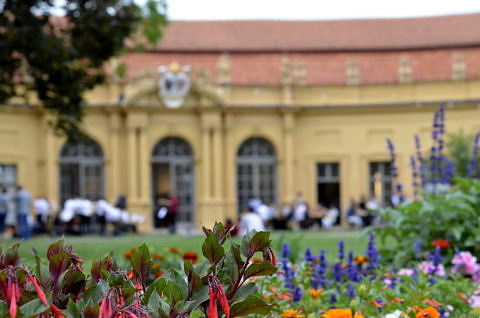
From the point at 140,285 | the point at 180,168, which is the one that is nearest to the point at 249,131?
the point at 180,168

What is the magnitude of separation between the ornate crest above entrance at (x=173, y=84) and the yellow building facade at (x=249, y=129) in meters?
0.16

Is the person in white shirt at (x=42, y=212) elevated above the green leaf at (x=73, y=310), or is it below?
below

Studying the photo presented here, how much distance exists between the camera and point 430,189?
28.2 feet

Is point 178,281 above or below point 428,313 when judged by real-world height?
above

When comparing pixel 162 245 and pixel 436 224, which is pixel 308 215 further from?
pixel 436 224

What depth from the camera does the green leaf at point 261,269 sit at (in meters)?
2.64

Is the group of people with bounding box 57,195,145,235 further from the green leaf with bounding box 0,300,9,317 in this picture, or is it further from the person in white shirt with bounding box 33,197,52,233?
the green leaf with bounding box 0,300,9,317

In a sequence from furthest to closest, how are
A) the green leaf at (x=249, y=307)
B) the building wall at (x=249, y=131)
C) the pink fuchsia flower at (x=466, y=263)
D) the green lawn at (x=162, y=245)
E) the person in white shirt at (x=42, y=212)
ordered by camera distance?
the building wall at (x=249, y=131) < the person in white shirt at (x=42, y=212) < the green lawn at (x=162, y=245) < the pink fuchsia flower at (x=466, y=263) < the green leaf at (x=249, y=307)

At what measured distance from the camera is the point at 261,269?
2656mm

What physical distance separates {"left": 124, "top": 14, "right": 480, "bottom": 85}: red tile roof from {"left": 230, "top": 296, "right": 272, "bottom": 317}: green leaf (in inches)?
1292

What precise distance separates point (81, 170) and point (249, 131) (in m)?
6.55

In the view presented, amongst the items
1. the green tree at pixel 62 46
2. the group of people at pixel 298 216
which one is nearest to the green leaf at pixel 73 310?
the green tree at pixel 62 46

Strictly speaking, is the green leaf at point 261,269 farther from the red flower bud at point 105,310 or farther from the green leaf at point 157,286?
the red flower bud at point 105,310

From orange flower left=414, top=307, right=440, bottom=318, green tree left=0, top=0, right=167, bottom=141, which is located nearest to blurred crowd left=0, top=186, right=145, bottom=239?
green tree left=0, top=0, right=167, bottom=141
